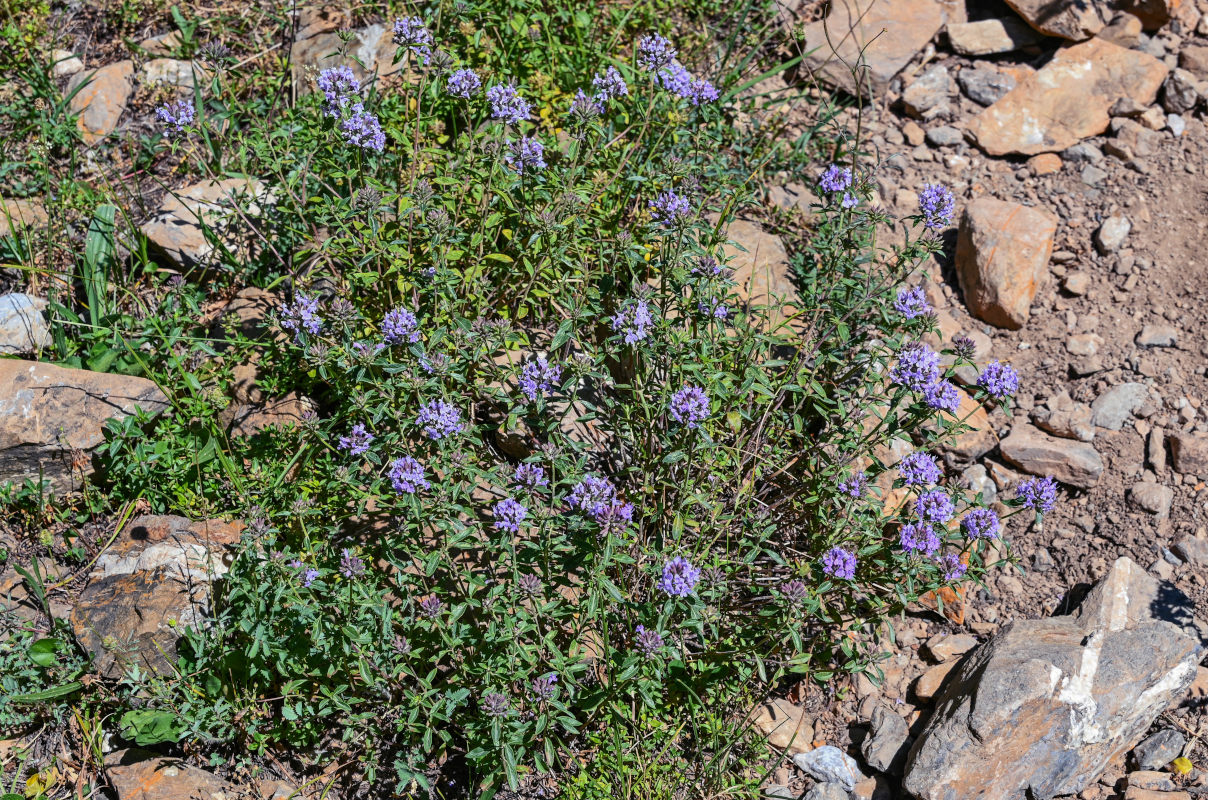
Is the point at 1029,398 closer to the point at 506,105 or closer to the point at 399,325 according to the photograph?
the point at 506,105

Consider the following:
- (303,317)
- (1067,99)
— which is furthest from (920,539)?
(1067,99)

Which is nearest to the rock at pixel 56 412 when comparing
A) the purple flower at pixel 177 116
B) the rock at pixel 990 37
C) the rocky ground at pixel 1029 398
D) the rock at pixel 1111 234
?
the rocky ground at pixel 1029 398

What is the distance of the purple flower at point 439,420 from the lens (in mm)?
3393

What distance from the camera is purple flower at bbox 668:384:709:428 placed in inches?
131

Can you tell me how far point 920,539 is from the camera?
3398 millimetres

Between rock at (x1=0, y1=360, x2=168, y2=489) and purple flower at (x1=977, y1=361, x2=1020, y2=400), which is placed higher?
purple flower at (x1=977, y1=361, x2=1020, y2=400)

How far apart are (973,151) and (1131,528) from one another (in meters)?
2.63

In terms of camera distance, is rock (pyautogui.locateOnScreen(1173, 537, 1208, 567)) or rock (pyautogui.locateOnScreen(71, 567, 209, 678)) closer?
rock (pyautogui.locateOnScreen(71, 567, 209, 678))

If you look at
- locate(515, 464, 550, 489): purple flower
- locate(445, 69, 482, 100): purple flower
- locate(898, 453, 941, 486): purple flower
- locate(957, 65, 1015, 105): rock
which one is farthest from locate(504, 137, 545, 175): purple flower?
locate(957, 65, 1015, 105): rock

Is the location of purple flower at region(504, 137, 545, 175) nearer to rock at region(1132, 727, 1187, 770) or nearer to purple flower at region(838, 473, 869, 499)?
purple flower at region(838, 473, 869, 499)

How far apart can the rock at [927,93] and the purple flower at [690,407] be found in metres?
3.55

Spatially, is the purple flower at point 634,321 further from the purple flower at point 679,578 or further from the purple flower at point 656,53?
the purple flower at point 656,53

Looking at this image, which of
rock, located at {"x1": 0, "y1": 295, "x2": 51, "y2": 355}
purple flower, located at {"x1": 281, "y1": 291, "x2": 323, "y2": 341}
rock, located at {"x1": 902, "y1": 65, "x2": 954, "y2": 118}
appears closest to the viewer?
purple flower, located at {"x1": 281, "y1": 291, "x2": 323, "y2": 341}

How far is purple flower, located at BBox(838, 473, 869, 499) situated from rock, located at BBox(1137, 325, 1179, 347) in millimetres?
2119
